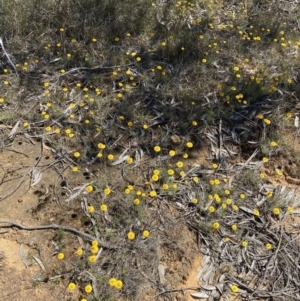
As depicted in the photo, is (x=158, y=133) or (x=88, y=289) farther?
(x=158, y=133)

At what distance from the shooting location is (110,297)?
311cm

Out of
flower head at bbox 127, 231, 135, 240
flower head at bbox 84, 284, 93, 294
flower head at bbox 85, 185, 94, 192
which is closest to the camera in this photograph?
flower head at bbox 84, 284, 93, 294

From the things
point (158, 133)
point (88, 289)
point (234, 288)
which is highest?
point (158, 133)

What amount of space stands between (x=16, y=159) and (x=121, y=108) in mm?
1437

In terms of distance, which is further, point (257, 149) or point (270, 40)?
point (270, 40)

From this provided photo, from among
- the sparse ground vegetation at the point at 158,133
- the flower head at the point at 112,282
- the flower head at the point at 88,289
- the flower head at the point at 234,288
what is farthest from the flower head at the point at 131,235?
the flower head at the point at 234,288

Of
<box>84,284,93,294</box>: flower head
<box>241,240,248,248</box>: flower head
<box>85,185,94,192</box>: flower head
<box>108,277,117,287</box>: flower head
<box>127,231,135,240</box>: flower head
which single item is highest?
<box>85,185,94,192</box>: flower head

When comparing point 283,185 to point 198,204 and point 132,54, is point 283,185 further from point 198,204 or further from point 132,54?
point 132,54

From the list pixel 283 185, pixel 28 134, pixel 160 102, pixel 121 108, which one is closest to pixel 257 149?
pixel 283 185

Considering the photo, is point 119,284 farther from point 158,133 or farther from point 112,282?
point 158,133

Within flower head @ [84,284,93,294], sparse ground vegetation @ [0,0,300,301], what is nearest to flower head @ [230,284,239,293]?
sparse ground vegetation @ [0,0,300,301]

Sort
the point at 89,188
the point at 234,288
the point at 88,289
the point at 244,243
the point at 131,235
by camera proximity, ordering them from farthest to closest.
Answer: the point at 89,188 → the point at 244,243 → the point at 131,235 → the point at 234,288 → the point at 88,289

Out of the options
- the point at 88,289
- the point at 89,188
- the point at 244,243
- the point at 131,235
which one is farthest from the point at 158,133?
the point at 88,289

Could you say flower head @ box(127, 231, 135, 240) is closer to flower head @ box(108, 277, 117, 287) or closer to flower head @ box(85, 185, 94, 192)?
flower head @ box(108, 277, 117, 287)
